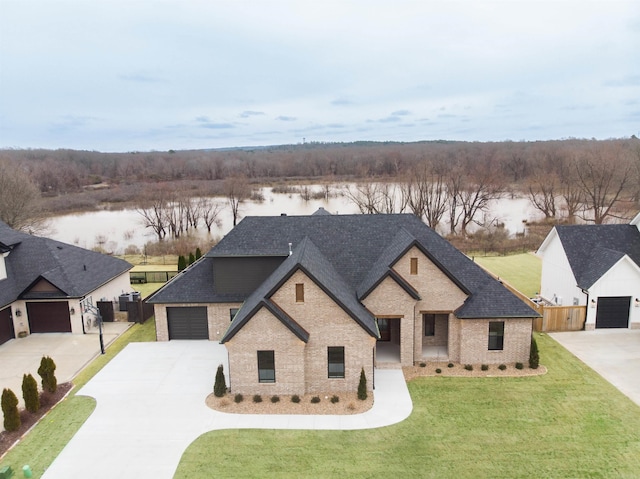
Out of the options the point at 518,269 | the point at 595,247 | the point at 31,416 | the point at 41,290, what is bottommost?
the point at 31,416

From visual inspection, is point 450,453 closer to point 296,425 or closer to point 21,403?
point 296,425

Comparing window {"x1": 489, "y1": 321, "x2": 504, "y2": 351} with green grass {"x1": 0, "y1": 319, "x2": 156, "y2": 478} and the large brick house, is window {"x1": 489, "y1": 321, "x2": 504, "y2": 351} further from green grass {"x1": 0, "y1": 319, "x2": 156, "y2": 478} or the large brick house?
green grass {"x1": 0, "y1": 319, "x2": 156, "y2": 478}

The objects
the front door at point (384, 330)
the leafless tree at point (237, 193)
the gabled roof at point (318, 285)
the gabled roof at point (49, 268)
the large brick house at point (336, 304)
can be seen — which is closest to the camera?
the gabled roof at point (318, 285)

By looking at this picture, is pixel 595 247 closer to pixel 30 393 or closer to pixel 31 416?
pixel 30 393

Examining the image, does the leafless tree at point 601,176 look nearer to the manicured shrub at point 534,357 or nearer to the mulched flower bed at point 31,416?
the manicured shrub at point 534,357

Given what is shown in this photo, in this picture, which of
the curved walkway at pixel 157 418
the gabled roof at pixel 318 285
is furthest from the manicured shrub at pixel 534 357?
the gabled roof at pixel 318 285

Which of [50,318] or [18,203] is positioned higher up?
[18,203]

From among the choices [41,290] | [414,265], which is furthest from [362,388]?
[41,290]
